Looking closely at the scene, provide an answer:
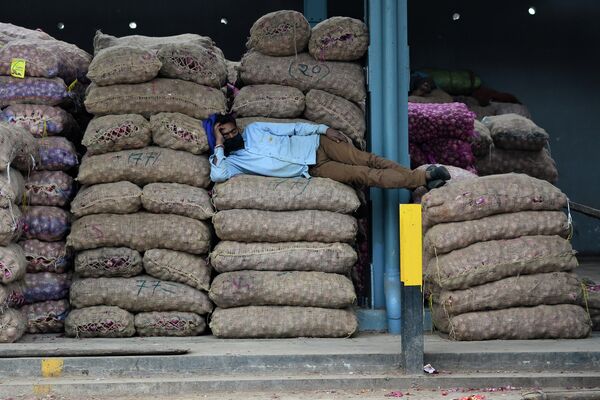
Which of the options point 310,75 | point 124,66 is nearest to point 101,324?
point 124,66

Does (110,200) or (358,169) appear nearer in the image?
(110,200)

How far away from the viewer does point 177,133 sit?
8.91 meters

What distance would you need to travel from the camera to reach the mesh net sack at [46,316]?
8656mm

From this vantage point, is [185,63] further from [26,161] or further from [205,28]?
[205,28]

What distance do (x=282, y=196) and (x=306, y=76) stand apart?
117 centimetres

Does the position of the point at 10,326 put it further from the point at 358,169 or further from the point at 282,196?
the point at 358,169

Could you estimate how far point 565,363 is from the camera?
25.1 ft

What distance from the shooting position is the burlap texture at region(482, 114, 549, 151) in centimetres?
1152

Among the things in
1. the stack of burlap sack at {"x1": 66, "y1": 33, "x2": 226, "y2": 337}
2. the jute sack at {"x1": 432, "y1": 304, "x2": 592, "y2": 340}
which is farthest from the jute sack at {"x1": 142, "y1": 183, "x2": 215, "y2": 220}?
the jute sack at {"x1": 432, "y1": 304, "x2": 592, "y2": 340}

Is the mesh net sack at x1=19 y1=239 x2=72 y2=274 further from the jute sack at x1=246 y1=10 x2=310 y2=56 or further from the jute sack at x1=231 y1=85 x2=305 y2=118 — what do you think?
the jute sack at x1=246 y1=10 x2=310 y2=56

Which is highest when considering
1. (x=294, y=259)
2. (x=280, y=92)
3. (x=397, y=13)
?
(x=397, y=13)

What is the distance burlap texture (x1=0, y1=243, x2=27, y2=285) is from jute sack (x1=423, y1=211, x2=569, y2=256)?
307 cm

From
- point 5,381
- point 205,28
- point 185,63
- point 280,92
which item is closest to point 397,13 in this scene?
point 280,92

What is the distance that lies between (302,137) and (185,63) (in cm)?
114
